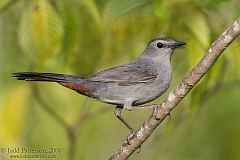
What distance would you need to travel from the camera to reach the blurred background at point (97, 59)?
4844mm

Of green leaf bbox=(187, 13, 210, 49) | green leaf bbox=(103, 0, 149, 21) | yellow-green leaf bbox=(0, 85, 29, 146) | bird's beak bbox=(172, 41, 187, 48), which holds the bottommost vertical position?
yellow-green leaf bbox=(0, 85, 29, 146)

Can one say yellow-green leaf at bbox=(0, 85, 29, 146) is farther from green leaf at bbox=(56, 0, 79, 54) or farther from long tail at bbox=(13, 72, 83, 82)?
green leaf at bbox=(56, 0, 79, 54)

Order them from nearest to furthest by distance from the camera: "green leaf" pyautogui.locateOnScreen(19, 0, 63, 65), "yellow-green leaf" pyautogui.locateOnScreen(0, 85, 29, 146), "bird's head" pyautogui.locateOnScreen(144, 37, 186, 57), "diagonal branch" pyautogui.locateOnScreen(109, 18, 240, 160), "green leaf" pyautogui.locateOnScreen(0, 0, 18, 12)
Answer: "diagonal branch" pyautogui.locateOnScreen(109, 18, 240, 160), "green leaf" pyautogui.locateOnScreen(0, 0, 18, 12), "green leaf" pyautogui.locateOnScreen(19, 0, 63, 65), "yellow-green leaf" pyautogui.locateOnScreen(0, 85, 29, 146), "bird's head" pyautogui.locateOnScreen(144, 37, 186, 57)

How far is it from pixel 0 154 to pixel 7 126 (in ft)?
2.62

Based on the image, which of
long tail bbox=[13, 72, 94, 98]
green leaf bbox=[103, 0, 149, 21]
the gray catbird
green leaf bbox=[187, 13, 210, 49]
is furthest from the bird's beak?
long tail bbox=[13, 72, 94, 98]

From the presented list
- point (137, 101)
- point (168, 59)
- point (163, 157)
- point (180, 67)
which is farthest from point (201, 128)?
point (137, 101)

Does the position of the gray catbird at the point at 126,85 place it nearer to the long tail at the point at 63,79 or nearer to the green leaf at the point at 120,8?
the long tail at the point at 63,79

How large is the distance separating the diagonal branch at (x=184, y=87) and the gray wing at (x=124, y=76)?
3.04 ft

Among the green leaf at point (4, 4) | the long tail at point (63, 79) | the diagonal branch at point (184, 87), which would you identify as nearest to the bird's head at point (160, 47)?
the long tail at point (63, 79)

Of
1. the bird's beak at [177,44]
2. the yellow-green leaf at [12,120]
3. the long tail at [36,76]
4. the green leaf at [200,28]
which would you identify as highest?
the green leaf at [200,28]

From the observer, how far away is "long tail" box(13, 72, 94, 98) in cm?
480

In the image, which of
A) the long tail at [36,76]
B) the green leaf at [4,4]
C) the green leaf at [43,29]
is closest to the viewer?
the green leaf at [4,4]

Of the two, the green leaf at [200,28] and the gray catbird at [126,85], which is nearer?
the green leaf at [200,28]

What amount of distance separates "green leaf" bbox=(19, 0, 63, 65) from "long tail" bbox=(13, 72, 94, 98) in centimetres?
15
